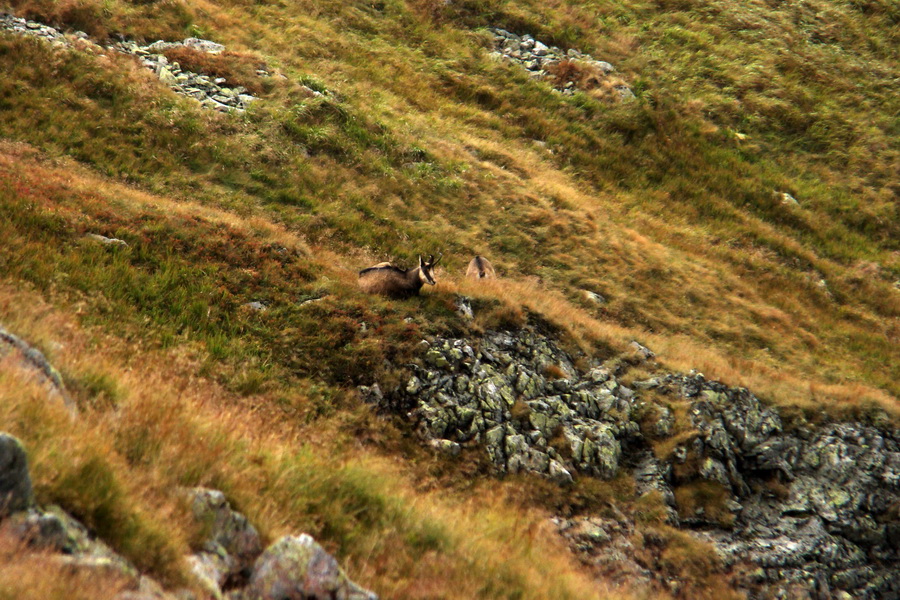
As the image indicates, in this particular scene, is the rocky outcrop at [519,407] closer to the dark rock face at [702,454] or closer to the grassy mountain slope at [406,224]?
the dark rock face at [702,454]

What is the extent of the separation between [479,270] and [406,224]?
13.4 ft

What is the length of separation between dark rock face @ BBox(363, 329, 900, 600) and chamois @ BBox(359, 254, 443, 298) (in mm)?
1977

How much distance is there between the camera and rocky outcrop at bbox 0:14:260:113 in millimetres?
22453

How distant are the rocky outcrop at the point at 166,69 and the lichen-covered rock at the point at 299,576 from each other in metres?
21.7

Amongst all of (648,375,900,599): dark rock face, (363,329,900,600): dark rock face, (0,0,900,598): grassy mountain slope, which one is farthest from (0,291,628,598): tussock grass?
(648,375,900,599): dark rock face

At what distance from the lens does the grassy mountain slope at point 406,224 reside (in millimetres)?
6676

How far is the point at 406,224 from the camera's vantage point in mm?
22328

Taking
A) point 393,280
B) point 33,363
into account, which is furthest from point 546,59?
point 33,363

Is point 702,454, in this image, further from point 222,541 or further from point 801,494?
point 222,541

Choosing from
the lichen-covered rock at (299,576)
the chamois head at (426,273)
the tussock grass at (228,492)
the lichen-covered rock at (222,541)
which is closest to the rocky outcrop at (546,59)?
the chamois head at (426,273)

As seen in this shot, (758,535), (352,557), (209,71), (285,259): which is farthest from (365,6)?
(352,557)

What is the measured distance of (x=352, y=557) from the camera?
5871mm

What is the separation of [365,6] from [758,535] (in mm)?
34675

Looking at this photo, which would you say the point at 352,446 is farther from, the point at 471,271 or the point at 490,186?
the point at 490,186
